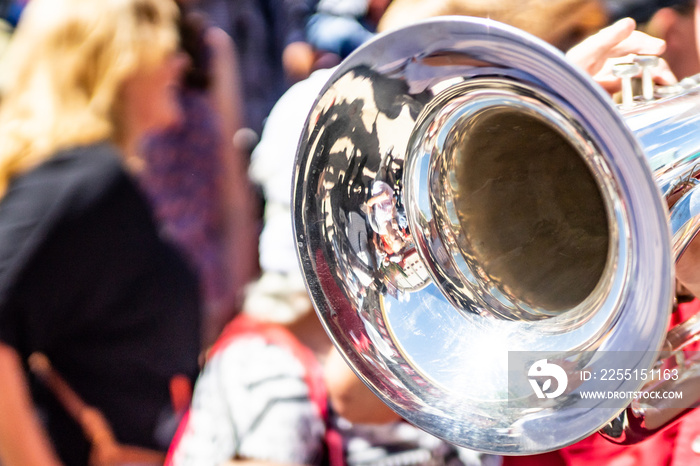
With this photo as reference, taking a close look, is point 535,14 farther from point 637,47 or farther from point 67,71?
point 67,71

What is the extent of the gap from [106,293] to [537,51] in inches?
45.6

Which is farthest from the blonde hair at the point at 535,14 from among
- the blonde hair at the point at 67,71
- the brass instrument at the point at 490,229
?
the blonde hair at the point at 67,71

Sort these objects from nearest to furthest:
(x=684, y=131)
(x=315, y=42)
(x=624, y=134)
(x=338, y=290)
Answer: (x=624, y=134) → (x=684, y=131) → (x=338, y=290) → (x=315, y=42)

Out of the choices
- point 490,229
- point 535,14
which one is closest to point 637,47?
point 535,14

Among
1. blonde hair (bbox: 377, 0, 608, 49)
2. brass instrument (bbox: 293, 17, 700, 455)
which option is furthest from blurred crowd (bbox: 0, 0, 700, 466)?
brass instrument (bbox: 293, 17, 700, 455)

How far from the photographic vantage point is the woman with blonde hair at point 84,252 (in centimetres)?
142

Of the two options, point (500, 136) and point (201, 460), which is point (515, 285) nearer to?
point (500, 136)

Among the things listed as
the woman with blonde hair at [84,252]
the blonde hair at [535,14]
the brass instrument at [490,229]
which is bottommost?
the woman with blonde hair at [84,252]

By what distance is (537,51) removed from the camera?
710 mm

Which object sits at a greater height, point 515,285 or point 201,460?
point 515,285

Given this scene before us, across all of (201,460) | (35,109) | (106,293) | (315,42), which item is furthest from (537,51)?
(315,42)

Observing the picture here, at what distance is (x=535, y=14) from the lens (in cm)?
126

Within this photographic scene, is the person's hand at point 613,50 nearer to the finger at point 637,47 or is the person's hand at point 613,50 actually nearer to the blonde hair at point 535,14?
the finger at point 637,47

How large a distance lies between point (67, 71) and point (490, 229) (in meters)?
1.14
